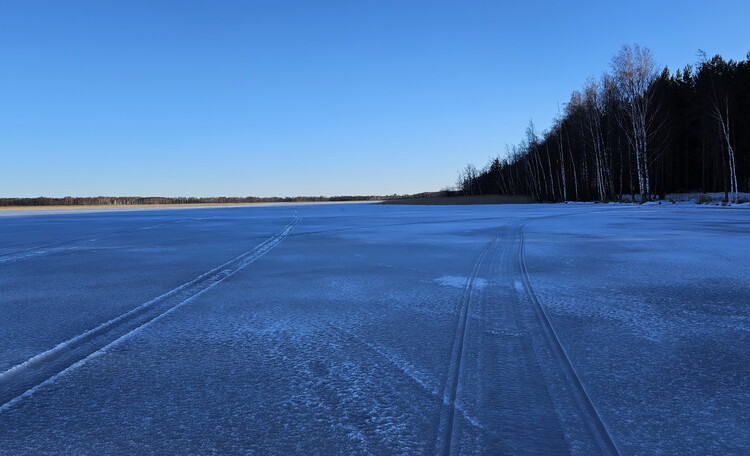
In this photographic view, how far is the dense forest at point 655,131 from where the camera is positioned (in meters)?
35.7

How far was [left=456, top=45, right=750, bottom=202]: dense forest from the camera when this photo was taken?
3566 centimetres

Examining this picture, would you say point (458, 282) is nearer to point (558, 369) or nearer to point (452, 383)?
point (558, 369)

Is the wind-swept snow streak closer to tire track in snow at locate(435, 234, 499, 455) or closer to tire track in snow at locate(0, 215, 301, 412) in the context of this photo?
tire track in snow at locate(0, 215, 301, 412)

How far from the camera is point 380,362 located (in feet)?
10.1

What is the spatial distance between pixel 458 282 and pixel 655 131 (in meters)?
34.8

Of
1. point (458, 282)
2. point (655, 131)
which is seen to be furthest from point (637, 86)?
point (458, 282)

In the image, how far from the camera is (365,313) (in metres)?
4.43

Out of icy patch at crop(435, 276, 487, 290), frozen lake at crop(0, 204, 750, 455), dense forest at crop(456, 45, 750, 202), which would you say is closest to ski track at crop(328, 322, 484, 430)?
frozen lake at crop(0, 204, 750, 455)

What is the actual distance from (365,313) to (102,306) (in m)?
2.77

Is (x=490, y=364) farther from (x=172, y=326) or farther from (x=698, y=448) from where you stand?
(x=172, y=326)

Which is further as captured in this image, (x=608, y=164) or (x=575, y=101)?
(x=575, y=101)

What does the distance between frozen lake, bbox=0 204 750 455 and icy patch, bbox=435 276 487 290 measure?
0.04 metres

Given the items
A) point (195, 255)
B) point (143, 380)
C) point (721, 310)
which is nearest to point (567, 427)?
point (143, 380)

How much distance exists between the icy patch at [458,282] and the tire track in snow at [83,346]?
9.57 ft
